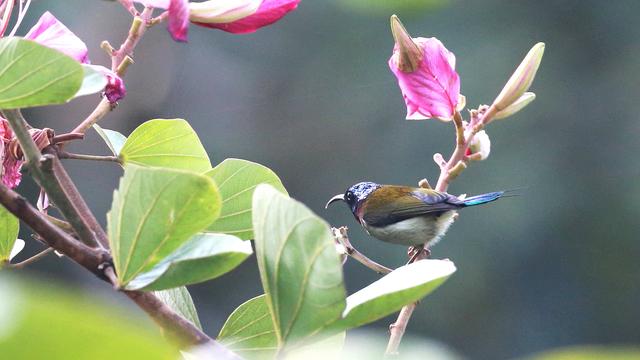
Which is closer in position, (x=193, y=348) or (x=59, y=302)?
(x=59, y=302)

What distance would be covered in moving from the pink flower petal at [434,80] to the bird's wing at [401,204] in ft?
2.45

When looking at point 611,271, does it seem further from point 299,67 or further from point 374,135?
point 299,67

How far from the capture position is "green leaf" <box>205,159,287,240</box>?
0.43m

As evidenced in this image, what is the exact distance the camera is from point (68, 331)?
0.11 meters

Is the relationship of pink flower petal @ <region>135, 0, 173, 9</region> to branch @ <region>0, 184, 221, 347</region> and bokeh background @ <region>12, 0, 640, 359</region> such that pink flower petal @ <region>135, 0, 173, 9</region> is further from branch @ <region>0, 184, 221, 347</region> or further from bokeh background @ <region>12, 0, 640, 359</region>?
bokeh background @ <region>12, 0, 640, 359</region>

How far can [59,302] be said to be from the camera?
0.39ft

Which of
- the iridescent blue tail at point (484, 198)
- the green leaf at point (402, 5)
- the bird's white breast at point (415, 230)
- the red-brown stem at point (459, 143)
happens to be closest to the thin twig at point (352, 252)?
the red-brown stem at point (459, 143)

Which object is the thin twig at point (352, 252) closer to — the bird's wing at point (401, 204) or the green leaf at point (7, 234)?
the green leaf at point (7, 234)

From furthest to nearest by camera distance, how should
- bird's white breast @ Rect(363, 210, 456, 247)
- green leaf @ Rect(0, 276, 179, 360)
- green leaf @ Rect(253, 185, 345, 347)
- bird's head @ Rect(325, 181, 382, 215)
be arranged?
bird's head @ Rect(325, 181, 382, 215), bird's white breast @ Rect(363, 210, 456, 247), green leaf @ Rect(253, 185, 345, 347), green leaf @ Rect(0, 276, 179, 360)

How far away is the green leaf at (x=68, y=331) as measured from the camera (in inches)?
4.5

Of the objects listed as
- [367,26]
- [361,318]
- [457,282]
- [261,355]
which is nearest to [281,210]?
[361,318]

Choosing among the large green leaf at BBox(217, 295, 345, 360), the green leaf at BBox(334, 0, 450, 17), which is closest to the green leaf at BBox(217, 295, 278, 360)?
the large green leaf at BBox(217, 295, 345, 360)

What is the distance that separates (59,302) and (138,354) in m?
0.01

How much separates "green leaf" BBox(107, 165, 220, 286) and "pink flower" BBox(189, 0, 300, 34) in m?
0.15
